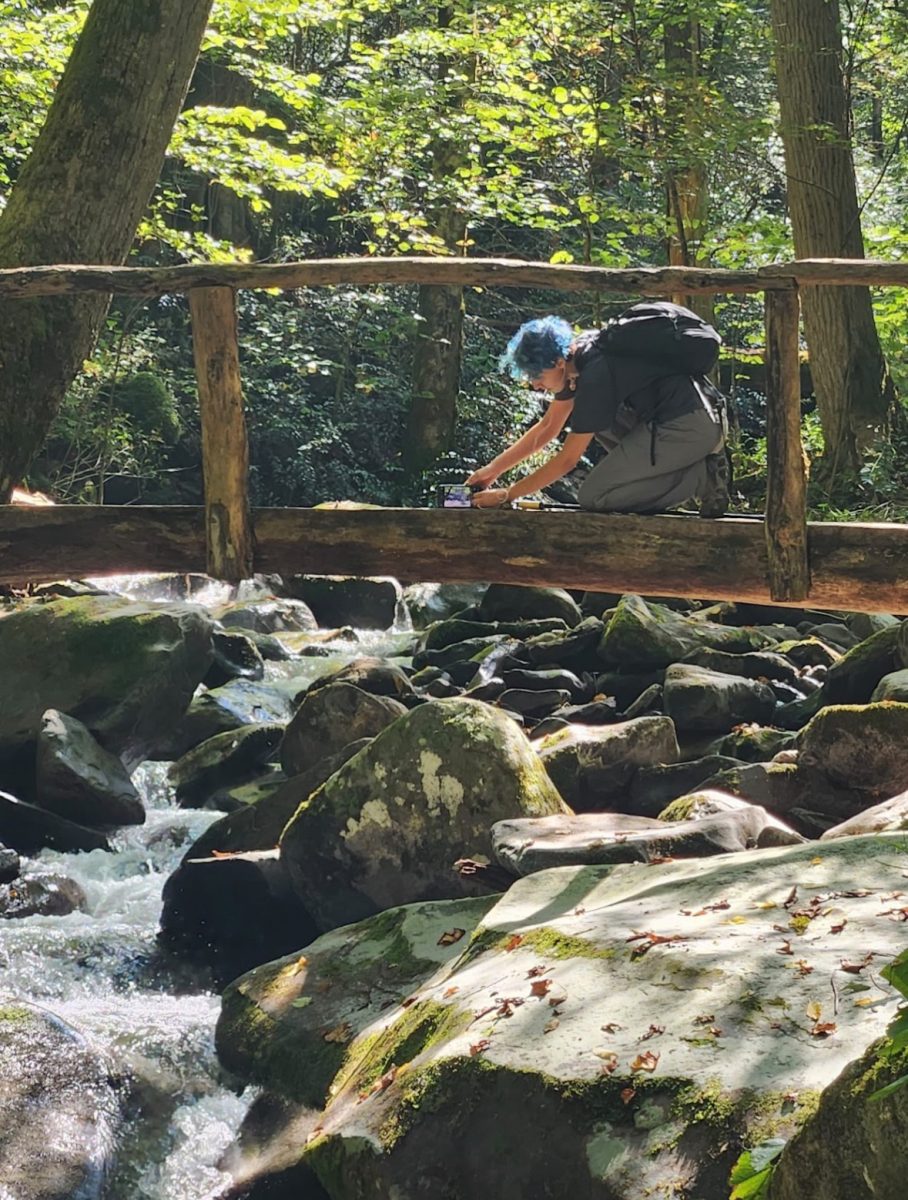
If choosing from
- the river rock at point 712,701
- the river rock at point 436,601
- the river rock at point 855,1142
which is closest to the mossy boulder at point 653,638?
the river rock at point 712,701

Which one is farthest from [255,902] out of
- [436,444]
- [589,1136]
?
[436,444]

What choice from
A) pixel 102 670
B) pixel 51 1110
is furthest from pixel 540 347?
pixel 102 670

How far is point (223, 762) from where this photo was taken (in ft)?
28.6

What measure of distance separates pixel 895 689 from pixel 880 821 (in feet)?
7.09

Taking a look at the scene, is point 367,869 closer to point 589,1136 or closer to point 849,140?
point 589,1136

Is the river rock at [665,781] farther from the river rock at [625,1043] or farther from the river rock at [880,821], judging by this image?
the river rock at [625,1043]

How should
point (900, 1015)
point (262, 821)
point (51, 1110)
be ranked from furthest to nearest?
point (262, 821)
point (51, 1110)
point (900, 1015)

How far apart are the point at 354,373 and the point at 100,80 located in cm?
1306

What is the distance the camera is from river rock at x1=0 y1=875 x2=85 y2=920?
6.87 m

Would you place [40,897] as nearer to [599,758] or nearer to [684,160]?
[599,758]

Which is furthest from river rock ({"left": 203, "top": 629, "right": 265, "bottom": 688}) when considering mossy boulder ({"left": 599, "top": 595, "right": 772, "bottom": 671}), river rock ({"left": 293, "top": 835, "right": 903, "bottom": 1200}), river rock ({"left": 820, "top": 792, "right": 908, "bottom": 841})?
river rock ({"left": 293, "top": 835, "right": 903, "bottom": 1200})

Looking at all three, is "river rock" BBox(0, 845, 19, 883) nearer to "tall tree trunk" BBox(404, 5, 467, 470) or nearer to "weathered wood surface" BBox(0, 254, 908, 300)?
"weathered wood surface" BBox(0, 254, 908, 300)

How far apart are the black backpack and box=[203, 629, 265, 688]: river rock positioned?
5962 mm

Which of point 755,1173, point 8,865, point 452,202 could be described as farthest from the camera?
→ point 452,202
